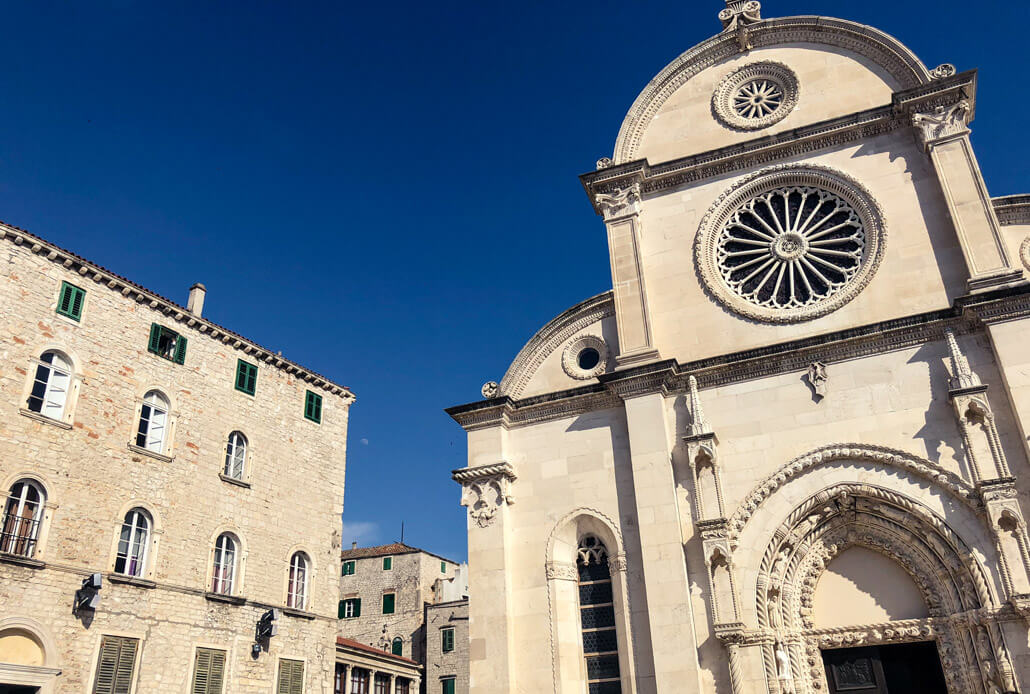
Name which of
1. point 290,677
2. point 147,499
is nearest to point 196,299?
point 147,499

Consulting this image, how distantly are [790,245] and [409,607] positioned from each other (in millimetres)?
30569

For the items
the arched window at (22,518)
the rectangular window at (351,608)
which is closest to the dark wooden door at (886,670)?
the arched window at (22,518)

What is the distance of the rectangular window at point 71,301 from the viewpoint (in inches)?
735

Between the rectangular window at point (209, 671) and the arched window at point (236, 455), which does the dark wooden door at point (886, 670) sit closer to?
the rectangular window at point (209, 671)

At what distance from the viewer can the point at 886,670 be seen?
1315cm

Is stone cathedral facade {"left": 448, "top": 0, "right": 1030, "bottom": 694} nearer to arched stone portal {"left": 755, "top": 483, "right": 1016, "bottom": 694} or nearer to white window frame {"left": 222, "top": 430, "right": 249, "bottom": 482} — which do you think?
arched stone portal {"left": 755, "top": 483, "right": 1016, "bottom": 694}

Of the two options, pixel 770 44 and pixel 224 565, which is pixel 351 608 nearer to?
pixel 224 565

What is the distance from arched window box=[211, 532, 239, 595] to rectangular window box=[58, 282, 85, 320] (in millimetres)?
6846

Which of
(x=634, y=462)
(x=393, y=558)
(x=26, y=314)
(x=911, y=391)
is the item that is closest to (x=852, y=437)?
(x=911, y=391)

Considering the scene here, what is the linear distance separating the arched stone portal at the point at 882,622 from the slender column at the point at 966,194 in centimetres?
439

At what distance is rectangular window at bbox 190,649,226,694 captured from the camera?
19281 mm

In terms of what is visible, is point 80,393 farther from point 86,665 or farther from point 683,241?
point 683,241

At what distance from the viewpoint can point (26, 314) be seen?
17750 millimetres

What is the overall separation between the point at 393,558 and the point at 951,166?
34.1m
